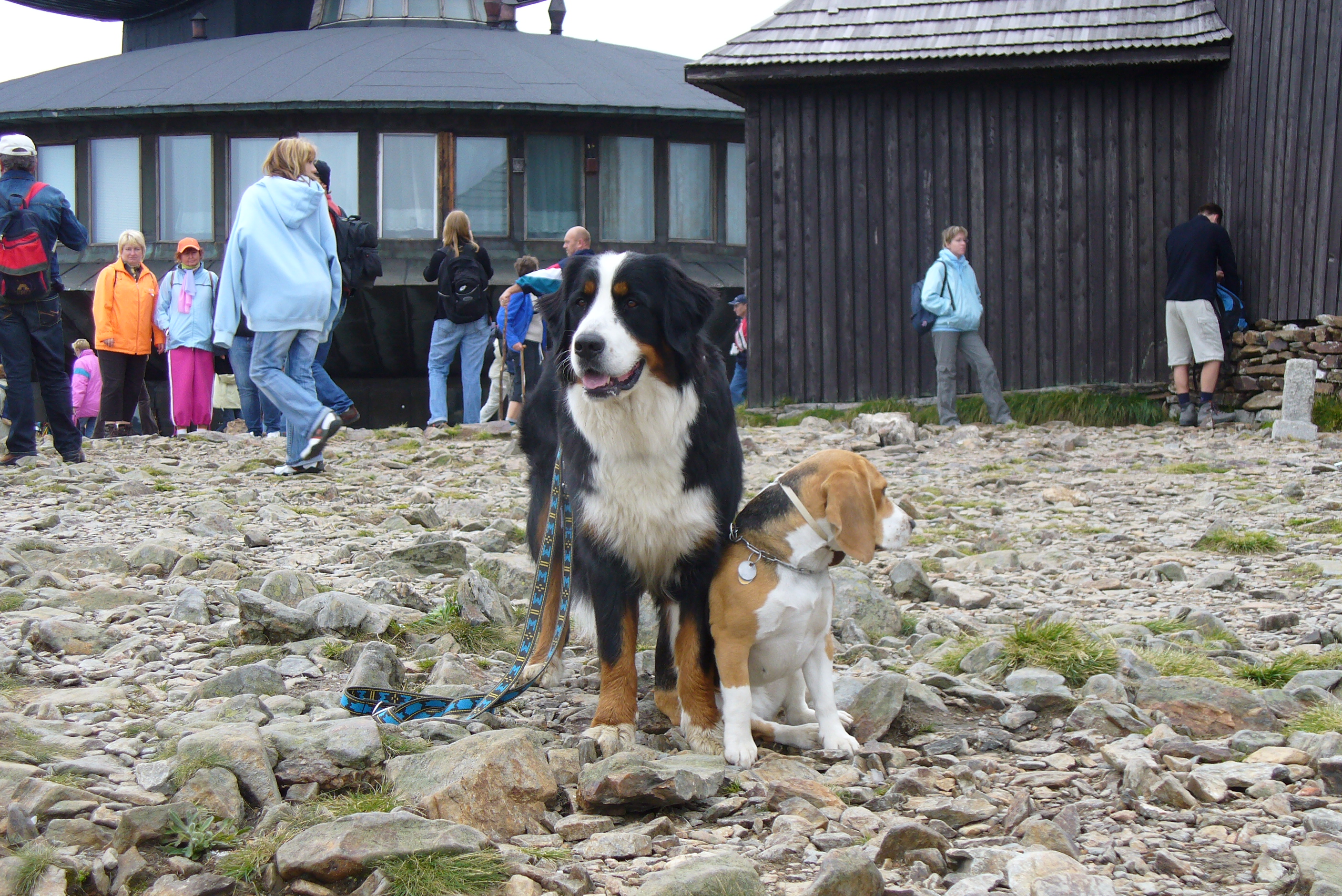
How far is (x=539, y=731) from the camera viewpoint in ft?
11.8

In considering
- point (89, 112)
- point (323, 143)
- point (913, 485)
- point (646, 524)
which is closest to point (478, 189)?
point (323, 143)

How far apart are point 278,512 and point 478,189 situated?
13089 mm

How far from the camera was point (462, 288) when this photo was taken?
1218cm

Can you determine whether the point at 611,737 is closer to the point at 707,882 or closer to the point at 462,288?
the point at 707,882

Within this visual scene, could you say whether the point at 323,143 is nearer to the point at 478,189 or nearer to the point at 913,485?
the point at 478,189

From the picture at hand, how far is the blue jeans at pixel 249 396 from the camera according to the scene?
37.9 feet

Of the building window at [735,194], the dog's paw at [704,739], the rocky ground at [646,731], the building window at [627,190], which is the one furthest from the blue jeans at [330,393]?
the building window at [735,194]

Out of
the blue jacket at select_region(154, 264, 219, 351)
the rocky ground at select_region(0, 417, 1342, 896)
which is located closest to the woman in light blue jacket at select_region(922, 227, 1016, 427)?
the rocky ground at select_region(0, 417, 1342, 896)

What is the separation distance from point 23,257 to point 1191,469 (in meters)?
8.66

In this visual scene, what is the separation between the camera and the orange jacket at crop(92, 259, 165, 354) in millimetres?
11836

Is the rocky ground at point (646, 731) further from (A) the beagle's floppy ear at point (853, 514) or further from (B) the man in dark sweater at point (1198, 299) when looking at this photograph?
(B) the man in dark sweater at point (1198, 299)

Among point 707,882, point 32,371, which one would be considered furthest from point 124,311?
point 707,882

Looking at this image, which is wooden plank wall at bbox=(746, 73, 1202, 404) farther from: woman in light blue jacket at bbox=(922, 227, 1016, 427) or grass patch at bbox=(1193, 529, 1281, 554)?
grass patch at bbox=(1193, 529, 1281, 554)

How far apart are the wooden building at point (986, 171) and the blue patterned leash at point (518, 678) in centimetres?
1042
